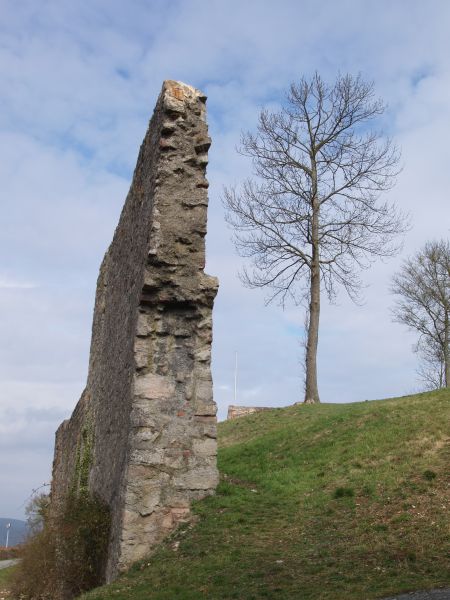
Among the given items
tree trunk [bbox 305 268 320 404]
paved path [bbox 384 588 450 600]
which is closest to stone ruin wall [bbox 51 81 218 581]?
paved path [bbox 384 588 450 600]

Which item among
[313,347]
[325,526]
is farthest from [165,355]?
[313,347]

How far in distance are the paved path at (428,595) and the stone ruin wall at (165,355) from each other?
3524mm

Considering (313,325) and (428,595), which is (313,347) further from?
(428,595)

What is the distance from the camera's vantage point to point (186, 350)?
29.6 ft

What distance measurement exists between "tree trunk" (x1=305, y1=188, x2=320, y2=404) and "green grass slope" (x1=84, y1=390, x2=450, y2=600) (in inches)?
327

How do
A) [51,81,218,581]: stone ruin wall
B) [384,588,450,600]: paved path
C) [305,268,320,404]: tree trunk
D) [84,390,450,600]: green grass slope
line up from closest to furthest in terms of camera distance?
[384,588,450,600]: paved path → [84,390,450,600]: green grass slope → [51,81,218,581]: stone ruin wall → [305,268,320,404]: tree trunk

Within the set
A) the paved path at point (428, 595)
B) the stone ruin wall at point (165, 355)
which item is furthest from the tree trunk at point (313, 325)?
the paved path at point (428, 595)

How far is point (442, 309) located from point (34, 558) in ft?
79.8

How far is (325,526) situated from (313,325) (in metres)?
13.7

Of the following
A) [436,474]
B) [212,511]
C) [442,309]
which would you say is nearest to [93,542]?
[212,511]

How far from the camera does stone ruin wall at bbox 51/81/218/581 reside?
833cm

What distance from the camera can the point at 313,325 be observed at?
21.5 m

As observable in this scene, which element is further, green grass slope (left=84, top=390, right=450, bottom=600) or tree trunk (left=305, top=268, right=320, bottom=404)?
tree trunk (left=305, top=268, right=320, bottom=404)

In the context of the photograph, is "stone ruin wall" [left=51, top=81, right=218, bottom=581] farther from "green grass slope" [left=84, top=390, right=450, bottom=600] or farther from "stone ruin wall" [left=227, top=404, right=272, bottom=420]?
"stone ruin wall" [left=227, top=404, right=272, bottom=420]
